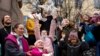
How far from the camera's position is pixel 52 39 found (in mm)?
14758

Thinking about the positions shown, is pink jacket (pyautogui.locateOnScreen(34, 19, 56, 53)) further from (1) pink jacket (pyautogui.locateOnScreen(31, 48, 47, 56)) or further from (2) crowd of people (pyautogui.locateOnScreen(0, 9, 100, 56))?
(1) pink jacket (pyautogui.locateOnScreen(31, 48, 47, 56))

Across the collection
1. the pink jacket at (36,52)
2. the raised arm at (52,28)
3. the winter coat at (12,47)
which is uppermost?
the winter coat at (12,47)

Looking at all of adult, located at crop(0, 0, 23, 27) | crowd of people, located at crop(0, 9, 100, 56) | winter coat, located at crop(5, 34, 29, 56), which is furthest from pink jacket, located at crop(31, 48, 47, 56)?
adult, located at crop(0, 0, 23, 27)

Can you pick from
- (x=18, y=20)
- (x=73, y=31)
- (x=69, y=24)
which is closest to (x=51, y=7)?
(x=18, y=20)

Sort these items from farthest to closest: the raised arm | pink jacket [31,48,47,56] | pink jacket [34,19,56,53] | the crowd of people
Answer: the raised arm
pink jacket [34,19,56,53]
pink jacket [31,48,47,56]
the crowd of people

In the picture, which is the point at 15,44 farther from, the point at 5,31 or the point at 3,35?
the point at 5,31

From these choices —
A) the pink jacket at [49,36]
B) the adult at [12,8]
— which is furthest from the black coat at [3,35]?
the adult at [12,8]

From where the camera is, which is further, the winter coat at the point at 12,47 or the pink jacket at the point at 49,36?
the pink jacket at the point at 49,36

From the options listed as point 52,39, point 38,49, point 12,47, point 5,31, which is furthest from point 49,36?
point 12,47

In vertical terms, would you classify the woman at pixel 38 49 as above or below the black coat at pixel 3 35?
below

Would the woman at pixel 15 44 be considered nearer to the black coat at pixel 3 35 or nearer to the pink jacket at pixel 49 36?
the black coat at pixel 3 35

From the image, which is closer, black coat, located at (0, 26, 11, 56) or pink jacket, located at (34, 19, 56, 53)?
black coat, located at (0, 26, 11, 56)

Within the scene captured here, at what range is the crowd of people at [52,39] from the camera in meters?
12.6

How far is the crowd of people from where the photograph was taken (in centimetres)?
1262
